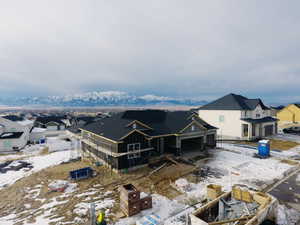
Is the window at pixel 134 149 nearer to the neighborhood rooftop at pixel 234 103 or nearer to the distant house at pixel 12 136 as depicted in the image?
the neighborhood rooftop at pixel 234 103

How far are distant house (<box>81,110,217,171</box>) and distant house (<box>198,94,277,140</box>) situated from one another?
380 inches

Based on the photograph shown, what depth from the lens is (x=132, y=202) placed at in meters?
9.66

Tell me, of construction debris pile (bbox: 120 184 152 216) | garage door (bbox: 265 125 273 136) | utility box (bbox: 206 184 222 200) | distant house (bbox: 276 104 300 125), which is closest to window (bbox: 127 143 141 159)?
construction debris pile (bbox: 120 184 152 216)

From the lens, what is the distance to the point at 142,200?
10.2m

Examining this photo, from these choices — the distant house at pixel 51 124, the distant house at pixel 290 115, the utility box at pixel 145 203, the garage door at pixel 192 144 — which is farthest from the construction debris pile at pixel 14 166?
the distant house at pixel 290 115

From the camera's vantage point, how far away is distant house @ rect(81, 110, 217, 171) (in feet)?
53.7

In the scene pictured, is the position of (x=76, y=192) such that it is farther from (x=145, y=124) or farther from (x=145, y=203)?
(x=145, y=124)

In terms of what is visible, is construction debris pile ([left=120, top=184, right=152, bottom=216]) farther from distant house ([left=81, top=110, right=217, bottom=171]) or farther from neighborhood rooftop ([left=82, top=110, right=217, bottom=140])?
neighborhood rooftop ([left=82, top=110, right=217, bottom=140])

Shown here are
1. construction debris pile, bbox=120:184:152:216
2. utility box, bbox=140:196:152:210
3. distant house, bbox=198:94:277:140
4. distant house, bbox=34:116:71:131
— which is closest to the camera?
construction debris pile, bbox=120:184:152:216

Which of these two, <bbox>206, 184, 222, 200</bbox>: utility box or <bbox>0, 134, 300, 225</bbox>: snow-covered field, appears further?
<bbox>206, 184, 222, 200</bbox>: utility box

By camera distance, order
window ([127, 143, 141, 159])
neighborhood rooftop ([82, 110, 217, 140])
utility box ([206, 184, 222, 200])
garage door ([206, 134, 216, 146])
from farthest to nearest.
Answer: garage door ([206, 134, 216, 146]) → neighborhood rooftop ([82, 110, 217, 140]) → window ([127, 143, 141, 159]) → utility box ([206, 184, 222, 200])

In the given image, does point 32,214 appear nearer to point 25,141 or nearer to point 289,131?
point 25,141

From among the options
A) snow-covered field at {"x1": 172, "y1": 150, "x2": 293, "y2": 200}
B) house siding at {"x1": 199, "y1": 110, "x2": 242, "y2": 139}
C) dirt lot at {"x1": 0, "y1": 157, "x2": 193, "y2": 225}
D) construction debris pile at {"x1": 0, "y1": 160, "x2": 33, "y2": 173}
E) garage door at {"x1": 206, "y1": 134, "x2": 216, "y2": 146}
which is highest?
house siding at {"x1": 199, "y1": 110, "x2": 242, "y2": 139}

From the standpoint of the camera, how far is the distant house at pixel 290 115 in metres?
51.2
